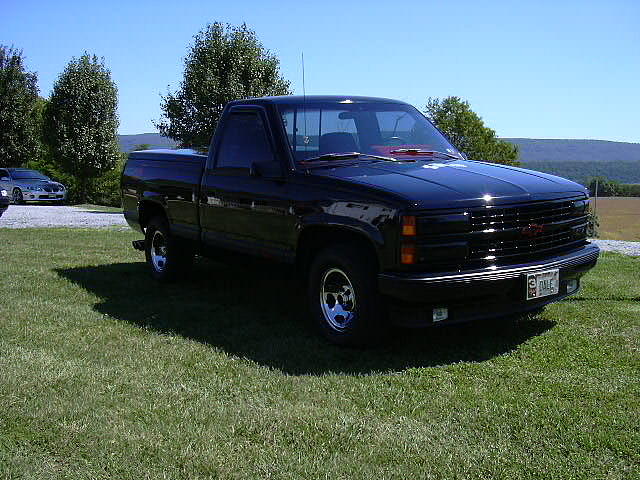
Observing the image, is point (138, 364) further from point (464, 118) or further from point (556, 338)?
point (464, 118)

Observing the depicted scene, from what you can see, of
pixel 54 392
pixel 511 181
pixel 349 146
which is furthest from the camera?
pixel 349 146

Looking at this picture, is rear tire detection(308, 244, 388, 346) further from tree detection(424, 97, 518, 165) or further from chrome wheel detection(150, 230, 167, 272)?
tree detection(424, 97, 518, 165)

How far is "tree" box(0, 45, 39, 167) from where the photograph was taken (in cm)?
3825

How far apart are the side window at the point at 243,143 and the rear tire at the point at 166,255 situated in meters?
1.48

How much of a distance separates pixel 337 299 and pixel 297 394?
1251mm

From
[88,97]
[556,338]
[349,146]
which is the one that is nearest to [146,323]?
[349,146]

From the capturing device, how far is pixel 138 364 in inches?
197

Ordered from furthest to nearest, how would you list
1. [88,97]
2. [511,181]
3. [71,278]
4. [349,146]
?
[88,97] → [71,278] → [349,146] → [511,181]

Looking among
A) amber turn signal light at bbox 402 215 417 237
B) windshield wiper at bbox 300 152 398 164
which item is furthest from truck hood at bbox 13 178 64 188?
amber turn signal light at bbox 402 215 417 237

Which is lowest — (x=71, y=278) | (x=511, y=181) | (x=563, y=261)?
(x=71, y=278)

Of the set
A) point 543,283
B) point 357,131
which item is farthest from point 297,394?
point 357,131

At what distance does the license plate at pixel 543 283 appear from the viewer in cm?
514

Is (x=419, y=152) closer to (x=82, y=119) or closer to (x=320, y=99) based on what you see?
(x=320, y=99)

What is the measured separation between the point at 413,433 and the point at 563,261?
2.34 m
